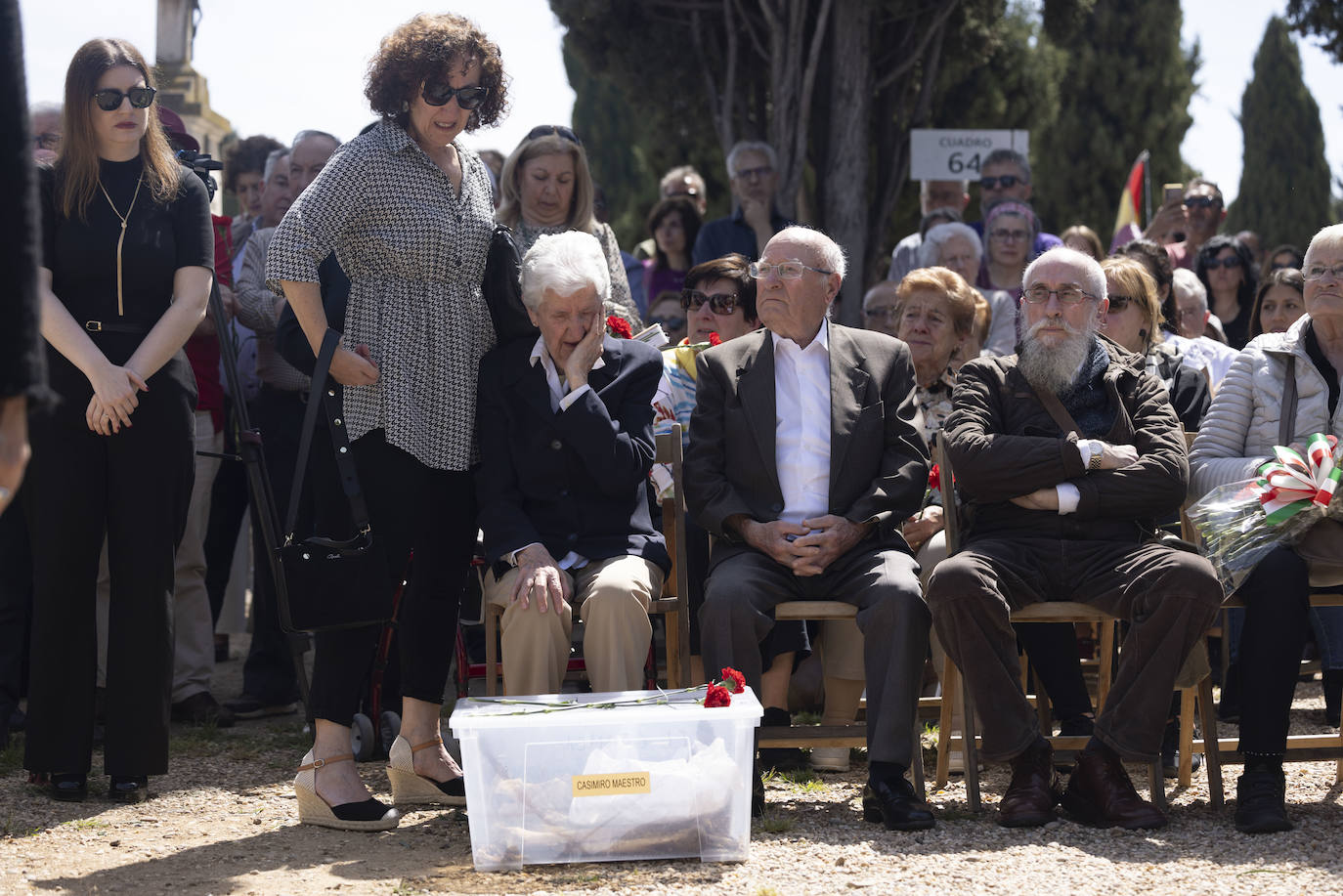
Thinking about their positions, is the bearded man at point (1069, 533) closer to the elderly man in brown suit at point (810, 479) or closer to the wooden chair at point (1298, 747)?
the elderly man in brown suit at point (810, 479)

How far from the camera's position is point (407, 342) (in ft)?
14.3

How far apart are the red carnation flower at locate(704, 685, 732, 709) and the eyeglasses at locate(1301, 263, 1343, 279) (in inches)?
99.7

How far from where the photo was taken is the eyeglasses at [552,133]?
5715 mm

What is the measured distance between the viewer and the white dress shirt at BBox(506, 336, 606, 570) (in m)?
4.49

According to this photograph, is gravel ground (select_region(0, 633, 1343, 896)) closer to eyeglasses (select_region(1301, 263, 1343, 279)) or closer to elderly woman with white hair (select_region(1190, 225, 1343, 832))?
elderly woman with white hair (select_region(1190, 225, 1343, 832))

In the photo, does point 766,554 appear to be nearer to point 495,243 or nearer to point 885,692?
point 885,692

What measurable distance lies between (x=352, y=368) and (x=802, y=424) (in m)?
1.56

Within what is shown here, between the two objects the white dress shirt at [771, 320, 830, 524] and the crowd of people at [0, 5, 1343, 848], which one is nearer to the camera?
the crowd of people at [0, 5, 1343, 848]

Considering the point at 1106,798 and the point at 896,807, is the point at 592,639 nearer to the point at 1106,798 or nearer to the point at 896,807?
the point at 896,807

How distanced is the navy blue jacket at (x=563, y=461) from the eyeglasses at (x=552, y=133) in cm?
135

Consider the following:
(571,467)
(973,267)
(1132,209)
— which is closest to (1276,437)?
(571,467)

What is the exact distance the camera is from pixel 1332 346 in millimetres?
4883

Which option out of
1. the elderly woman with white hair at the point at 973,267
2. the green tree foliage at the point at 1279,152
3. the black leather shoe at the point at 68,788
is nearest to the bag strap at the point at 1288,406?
the elderly woman with white hair at the point at 973,267

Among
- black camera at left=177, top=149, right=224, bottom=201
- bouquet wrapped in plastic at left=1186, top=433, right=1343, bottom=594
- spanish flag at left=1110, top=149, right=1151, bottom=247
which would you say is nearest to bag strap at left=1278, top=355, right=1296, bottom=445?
bouquet wrapped in plastic at left=1186, top=433, right=1343, bottom=594
